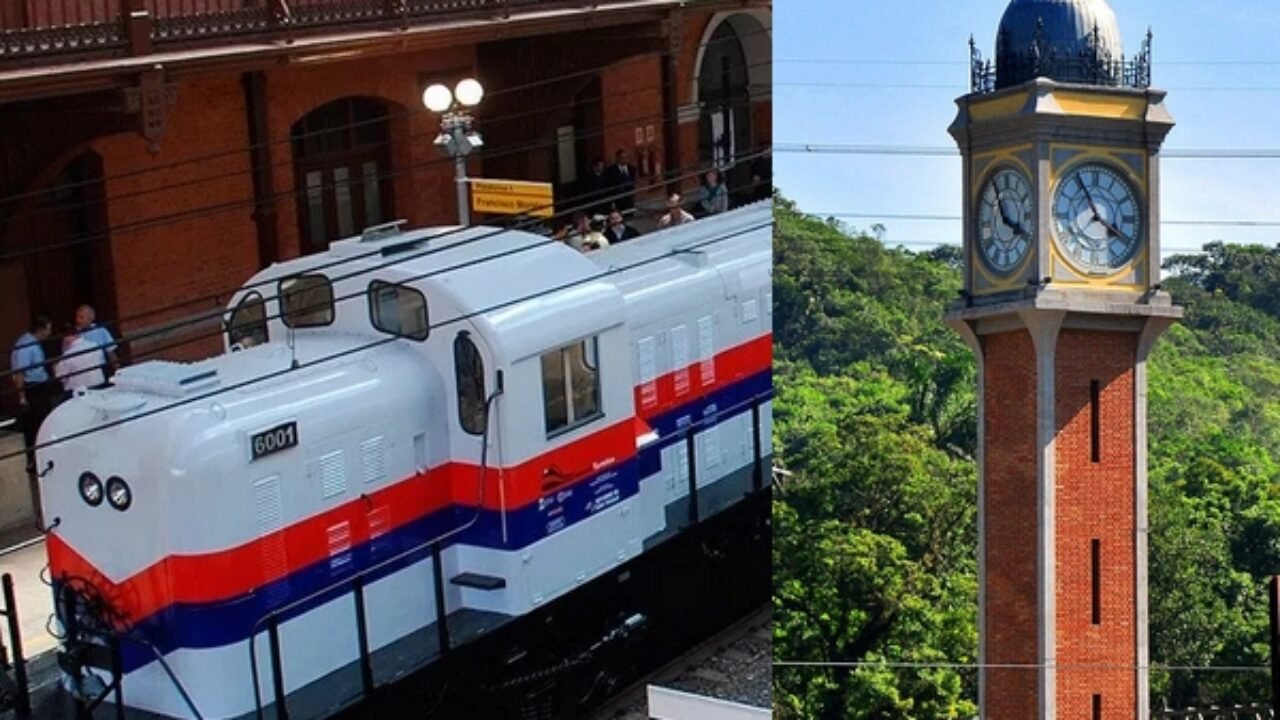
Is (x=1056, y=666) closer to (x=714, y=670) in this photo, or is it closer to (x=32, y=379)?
(x=714, y=670)

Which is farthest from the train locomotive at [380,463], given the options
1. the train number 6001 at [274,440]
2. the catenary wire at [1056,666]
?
the catenary wire at [1056,666]

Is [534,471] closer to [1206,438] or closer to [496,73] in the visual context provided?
[496,73]

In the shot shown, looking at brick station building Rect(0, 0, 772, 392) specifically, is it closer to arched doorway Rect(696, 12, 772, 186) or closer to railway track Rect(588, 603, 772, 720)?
arched doorway Rect(696, 12, 772, 186)

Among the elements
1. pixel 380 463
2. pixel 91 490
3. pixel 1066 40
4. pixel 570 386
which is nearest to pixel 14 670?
pixel 91 490

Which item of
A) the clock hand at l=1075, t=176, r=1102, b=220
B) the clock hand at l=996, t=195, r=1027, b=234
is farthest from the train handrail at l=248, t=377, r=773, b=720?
the clock hand at l=1075, t=176, r=1102, b=220

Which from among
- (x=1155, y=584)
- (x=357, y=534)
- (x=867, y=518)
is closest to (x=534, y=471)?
(x=357, y=534)

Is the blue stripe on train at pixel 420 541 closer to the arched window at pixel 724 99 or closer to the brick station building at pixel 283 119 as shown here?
the brick station building at pixel 283 119
